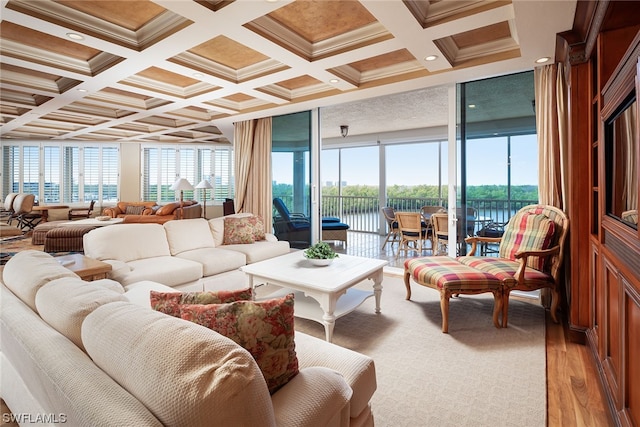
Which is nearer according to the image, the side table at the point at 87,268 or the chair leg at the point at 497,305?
the side table at the point at 87,268

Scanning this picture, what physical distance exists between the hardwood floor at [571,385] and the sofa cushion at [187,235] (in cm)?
361

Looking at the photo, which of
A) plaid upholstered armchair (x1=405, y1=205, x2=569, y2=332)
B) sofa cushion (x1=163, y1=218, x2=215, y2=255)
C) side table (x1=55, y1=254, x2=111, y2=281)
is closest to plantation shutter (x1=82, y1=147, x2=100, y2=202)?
sofa cushion (x1=163, y1=218, x2=215, y2=255)

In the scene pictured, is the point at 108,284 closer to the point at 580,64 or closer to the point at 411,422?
the point at 411,422

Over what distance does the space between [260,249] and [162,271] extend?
4.26ft

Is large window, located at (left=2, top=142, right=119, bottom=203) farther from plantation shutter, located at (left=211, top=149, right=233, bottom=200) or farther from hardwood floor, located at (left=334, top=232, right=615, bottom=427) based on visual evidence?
hardwood floor, located at (left=334, top=232, right=615, bottom=427)

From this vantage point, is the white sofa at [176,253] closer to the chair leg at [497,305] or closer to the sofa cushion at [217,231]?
the sofa cushion at [217,231]

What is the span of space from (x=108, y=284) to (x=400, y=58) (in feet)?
11.2

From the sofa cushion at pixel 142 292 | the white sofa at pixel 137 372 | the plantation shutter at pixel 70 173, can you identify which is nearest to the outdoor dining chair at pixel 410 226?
the sofa cushion at pixel 142 292

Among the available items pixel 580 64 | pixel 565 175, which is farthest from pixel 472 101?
pixel 580 64

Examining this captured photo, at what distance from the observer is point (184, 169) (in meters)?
10.1

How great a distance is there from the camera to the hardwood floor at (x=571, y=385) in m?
1.77

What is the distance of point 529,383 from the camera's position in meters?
2.09

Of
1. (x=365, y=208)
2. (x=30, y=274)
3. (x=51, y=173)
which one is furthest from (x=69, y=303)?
(x=51, y=173)

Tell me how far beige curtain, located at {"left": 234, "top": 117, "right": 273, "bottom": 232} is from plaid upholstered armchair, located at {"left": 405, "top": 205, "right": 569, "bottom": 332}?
3.40 meters
